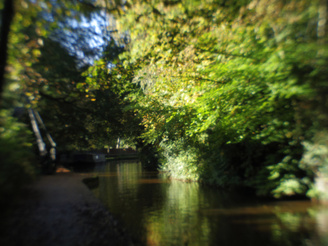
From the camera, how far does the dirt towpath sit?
395cm

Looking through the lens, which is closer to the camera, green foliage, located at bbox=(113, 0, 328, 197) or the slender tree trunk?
the slender tree trunk

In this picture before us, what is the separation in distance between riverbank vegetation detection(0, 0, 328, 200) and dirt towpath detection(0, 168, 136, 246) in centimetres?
372

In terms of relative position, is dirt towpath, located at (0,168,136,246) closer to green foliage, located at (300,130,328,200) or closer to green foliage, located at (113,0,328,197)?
green foliage, located at (113,0,328,197)

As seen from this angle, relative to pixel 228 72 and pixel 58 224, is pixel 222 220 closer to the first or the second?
pixel 58 224

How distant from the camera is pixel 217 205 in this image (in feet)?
24.8

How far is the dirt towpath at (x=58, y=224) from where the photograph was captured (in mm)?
3947

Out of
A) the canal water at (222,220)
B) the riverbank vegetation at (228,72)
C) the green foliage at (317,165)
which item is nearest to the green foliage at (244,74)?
the riverbank vegetation at (228,72)

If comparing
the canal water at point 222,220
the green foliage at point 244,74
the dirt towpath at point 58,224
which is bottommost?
the canal water at point 222,220

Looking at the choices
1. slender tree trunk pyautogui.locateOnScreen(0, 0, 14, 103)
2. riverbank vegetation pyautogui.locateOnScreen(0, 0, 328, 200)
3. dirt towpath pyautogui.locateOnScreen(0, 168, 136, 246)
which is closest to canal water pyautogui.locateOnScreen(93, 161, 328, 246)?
dirt towpath pyautogui.locateOnScreen(0, 168, 136, 246)

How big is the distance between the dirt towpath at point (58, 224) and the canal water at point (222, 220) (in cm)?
72

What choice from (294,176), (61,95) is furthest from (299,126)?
(61,95)

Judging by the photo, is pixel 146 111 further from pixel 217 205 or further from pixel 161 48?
pixel 217 205

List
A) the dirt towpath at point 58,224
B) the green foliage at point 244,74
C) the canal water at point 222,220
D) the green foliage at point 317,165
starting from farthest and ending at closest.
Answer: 1. the green foliage at point 317,165
2. the green foliage at point 244,74
3. the canal water at point 222,220
4. the dirt towpath at point 58,224

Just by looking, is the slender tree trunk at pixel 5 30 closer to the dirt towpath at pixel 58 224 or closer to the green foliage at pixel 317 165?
the dirt towpath at pixel 58 224
